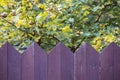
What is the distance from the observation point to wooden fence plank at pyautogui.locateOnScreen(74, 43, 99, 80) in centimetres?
249

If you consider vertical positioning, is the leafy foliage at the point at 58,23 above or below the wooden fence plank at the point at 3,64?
above

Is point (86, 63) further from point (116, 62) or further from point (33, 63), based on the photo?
point (33, 63)

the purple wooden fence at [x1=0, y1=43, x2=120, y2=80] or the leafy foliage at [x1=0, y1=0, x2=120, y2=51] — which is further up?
the leafy foliage at [x1=0, y1=0, x2=120, y2=51]

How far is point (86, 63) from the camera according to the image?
8.27ft

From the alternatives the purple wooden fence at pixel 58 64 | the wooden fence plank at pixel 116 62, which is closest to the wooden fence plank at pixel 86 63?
the purple wooden fence at pixel 58 64

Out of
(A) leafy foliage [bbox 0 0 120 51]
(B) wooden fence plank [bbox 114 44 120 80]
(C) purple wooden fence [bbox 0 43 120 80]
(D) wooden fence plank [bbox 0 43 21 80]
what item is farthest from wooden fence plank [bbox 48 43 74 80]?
(A) leafy foliage [bbox 0 0 120 51]

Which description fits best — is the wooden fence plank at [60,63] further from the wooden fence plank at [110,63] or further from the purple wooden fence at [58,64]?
the wooden fence plank at [110,63]

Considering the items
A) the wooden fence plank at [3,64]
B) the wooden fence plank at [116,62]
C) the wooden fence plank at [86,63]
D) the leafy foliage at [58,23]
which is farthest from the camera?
the leafy foliage at [58,23]

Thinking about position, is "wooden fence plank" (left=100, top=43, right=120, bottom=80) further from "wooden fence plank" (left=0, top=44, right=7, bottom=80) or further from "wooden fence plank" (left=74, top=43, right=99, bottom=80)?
"wooden fence plank" (left=0, top=44, right=7, bottom=80)

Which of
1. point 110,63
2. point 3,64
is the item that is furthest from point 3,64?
point 110,63

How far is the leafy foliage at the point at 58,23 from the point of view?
2.97 m

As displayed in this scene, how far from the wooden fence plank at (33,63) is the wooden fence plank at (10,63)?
4 centimetres


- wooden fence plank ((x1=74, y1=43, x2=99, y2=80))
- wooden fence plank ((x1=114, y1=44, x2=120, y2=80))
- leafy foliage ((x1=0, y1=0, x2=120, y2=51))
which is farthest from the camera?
leafy foliage ((x1=0, y1=0, x2=120, y2=51))

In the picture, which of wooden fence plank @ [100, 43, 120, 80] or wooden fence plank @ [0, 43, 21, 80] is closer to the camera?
wooden fence plank @ [0, 43, 21, 80]
